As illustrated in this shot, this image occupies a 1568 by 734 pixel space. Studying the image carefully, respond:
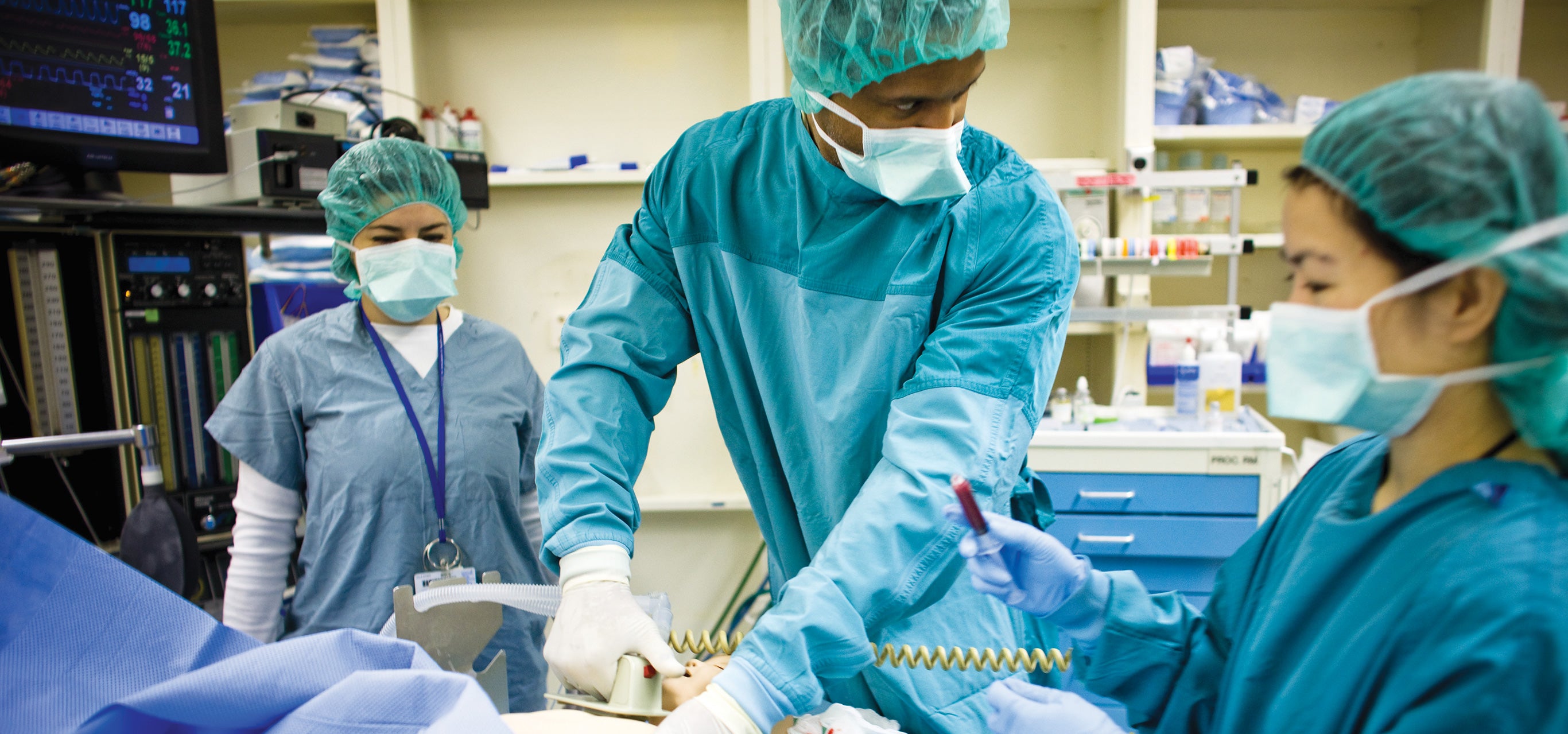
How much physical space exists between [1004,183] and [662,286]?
0.47 m

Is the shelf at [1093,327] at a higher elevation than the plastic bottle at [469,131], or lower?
lower

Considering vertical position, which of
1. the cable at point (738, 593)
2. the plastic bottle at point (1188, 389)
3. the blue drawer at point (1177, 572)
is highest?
the plastic bottle at point (1188, 389)

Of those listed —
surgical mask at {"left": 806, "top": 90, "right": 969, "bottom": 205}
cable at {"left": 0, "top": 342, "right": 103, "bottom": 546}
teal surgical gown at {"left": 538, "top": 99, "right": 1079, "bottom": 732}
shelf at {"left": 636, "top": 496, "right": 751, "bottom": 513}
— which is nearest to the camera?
teal surgical gown at {"left": 538, "top": 99, "right": 1079, "bottom": 732}

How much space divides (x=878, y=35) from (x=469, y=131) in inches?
88.2

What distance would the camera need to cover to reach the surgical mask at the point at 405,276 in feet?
5.36

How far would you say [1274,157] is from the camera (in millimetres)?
2980

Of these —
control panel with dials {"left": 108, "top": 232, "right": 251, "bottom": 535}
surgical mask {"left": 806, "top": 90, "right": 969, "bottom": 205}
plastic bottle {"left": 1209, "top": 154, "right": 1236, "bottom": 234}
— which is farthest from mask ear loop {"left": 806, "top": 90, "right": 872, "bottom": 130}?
plastic bottle {"left": 1209, "top": 154, "right": 1236, "bottom": 234}

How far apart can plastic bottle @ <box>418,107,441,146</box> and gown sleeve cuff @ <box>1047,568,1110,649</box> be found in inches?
100

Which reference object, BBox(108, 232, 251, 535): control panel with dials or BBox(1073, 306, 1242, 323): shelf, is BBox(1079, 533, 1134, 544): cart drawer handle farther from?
BBox(108, 232, 251, 535): control panel with dials

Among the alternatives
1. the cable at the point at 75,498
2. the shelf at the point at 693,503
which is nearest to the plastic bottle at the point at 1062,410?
the shelf at the point at 693,503

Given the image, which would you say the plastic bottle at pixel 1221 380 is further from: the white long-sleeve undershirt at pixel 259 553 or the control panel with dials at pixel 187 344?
the control panel with dials at pixel 187 344

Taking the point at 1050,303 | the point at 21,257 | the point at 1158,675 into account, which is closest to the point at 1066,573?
the point at 1158,675

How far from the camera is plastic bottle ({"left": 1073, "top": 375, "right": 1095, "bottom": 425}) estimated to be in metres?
2.53

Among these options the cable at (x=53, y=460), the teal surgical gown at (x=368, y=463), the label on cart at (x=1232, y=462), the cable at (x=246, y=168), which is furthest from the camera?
the label on cart at (x=1232, y=462)
